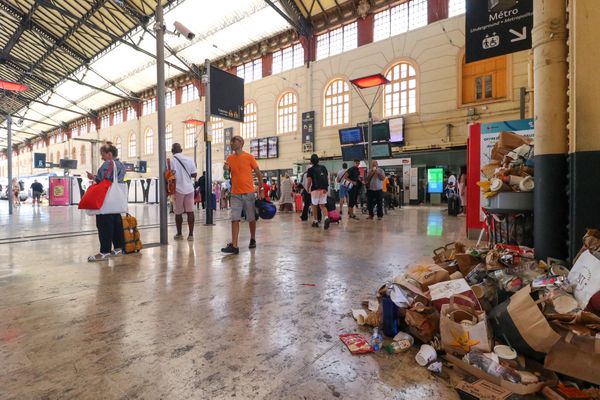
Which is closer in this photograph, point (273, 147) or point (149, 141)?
point (273, 147)

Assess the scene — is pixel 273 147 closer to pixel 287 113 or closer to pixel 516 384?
pixel 287 113

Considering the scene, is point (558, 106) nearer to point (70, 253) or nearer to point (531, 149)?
point (531, 149)

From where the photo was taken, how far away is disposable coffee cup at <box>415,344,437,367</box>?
58.6 inches

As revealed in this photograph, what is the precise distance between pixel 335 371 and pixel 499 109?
15.3m

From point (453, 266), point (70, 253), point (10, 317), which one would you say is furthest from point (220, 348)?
point (70, 253)

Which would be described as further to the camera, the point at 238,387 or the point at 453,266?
the point at 453,266

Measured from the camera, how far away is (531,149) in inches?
115

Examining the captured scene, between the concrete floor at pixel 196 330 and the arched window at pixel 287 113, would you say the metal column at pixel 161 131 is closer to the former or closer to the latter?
the concrete floor at pixel 196 330

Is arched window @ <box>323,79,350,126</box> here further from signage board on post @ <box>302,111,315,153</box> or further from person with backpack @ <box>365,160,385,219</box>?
person with backpack @ <box>365,160,385,219</box>

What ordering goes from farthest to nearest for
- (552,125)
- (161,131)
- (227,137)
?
(227,137), (161,131), (552,125)

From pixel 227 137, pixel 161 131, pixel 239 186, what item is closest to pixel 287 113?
pixel 227 137

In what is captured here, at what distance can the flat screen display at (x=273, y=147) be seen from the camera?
68.1 feet

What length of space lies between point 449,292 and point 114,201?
3703 millimetres

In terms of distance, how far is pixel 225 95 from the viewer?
24.2 ft
